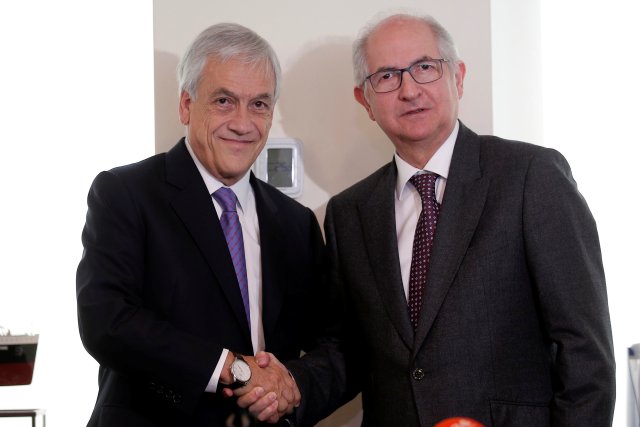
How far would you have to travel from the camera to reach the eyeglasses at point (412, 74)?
2082 millimetres

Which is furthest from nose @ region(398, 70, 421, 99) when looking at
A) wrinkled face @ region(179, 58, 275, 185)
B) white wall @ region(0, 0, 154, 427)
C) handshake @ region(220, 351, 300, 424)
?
white wall @ region(0, 0, 154, 427)

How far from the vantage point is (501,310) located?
1.85 meters

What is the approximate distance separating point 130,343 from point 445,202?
0.85m

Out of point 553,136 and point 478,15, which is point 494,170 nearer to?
point 478,15

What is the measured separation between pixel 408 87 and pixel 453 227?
16.0 inches

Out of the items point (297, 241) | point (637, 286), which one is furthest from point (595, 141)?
point (297, 241)

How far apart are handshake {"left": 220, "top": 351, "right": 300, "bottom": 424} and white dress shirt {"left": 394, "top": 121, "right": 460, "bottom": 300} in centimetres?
41

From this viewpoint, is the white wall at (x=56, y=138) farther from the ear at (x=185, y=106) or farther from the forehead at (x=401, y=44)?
the forehead at (x=401, y=44)

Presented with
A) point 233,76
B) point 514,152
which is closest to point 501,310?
point 514,152

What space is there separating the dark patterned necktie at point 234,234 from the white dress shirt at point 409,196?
0.43 meters

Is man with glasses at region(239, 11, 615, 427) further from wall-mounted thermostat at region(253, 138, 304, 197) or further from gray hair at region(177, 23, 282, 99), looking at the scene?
wall-mounted thermostat at region(253, 138, 304, 197)

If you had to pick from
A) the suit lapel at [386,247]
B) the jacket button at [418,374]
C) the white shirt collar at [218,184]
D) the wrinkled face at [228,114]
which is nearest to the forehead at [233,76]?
the wrinkled face at [228,114]

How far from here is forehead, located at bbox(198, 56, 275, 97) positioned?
211 cm

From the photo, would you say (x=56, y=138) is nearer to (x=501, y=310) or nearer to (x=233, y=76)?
(x=233, y=76)
